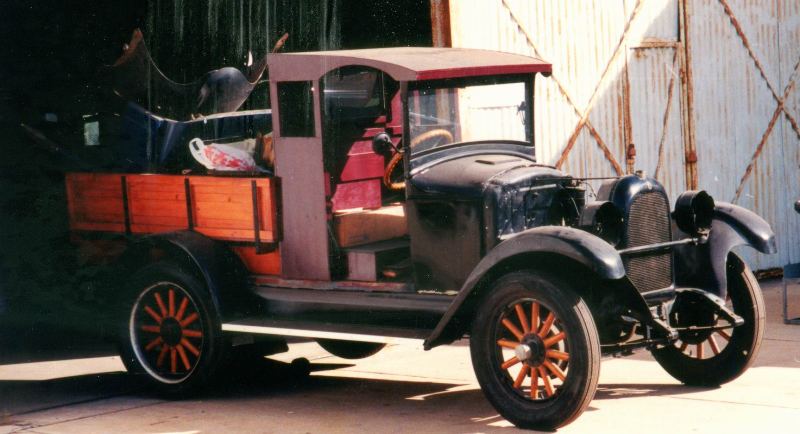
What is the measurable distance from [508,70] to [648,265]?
1505 mm

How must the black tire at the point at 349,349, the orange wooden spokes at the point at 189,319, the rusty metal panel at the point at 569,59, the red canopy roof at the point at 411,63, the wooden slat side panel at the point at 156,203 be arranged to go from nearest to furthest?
the red canopy roof at the point at 411,63, the orange wooden spokes at the point at 189,319, the wooden slat side panel at the point at 156,203, the black tire at the point at 349,349, the rusty metal panel at the point at 569,59

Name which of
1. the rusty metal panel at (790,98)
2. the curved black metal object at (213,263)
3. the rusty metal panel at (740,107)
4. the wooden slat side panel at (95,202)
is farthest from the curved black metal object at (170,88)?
the rusty metal panel at (790,98)

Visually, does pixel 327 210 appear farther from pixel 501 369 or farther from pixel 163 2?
pixel 163 2

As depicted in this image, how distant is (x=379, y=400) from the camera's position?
23.3ft

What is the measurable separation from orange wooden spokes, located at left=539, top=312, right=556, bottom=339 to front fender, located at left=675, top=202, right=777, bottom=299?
1214 millimetres

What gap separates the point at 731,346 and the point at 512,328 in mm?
1573

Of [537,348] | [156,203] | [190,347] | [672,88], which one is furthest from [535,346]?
[672,88]

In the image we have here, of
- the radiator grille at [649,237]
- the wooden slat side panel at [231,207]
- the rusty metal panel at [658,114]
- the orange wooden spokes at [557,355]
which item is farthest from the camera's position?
the rusty metal panel at [658,114]

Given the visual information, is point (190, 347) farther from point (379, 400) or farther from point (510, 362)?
point (510, 362)

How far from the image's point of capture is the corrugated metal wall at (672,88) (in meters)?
10.2

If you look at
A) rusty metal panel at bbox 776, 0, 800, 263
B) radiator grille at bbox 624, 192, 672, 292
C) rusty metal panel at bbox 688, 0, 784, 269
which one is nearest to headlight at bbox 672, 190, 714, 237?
radiator grille at bbox 624, 192, 672, 292

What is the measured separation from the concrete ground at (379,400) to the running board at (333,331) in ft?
1.44

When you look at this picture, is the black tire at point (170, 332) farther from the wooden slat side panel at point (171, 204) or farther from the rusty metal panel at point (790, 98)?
the rusty metal panel at point (790, 98)

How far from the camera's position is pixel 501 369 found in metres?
6.07
